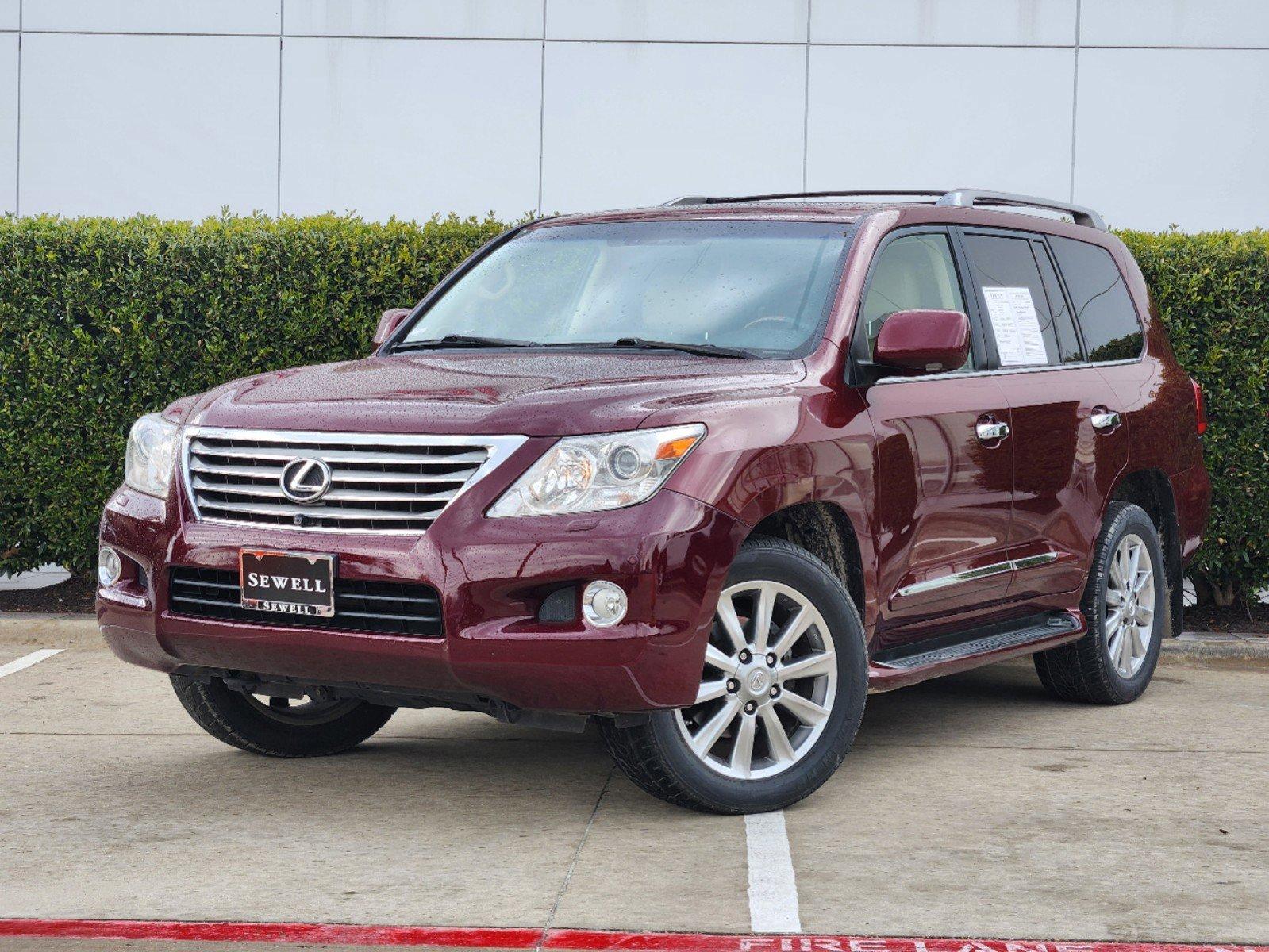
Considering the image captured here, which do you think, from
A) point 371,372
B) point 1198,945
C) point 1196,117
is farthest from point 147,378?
point 1196,117

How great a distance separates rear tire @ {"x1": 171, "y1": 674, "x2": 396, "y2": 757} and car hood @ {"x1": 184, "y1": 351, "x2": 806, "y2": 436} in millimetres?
1082

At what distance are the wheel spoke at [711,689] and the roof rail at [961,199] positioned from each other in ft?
7.68

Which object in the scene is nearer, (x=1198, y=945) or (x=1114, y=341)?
(x=1198, y=945)

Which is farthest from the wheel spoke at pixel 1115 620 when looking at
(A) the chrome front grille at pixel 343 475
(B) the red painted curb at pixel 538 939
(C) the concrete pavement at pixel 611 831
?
(A) the chrome front grille at pixel 343 475

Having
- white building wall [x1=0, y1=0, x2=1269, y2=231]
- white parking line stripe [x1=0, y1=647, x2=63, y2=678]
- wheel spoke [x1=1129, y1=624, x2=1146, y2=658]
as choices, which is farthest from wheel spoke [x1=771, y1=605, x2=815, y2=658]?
white building wall [x1=0, y1=0, x2=1269, y2=231]

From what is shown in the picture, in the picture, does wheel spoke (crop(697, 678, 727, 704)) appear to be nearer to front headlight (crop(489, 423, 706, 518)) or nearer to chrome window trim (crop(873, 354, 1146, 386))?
front headlight (crop(489, 423, 706, 518))

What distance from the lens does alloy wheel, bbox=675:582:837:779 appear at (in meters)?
5.02

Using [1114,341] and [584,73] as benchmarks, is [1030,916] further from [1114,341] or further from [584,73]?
[584,73]

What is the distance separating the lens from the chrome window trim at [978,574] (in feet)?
18.8

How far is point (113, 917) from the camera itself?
4.16 m

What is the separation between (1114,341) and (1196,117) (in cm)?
612

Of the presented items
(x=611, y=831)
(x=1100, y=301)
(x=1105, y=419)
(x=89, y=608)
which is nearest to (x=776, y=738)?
(x=611, y=831)

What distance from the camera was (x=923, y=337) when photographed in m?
5.45

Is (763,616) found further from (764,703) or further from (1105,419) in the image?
(1105,419)
